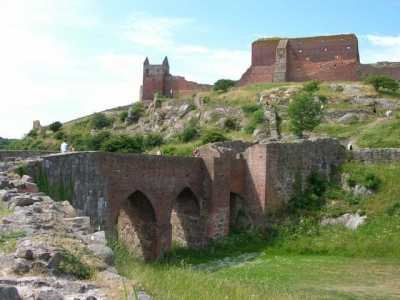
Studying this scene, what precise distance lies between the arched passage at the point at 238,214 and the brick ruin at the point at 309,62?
33750 mm

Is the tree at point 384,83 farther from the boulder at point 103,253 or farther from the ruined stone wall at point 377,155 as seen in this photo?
the boulder at point 103,253

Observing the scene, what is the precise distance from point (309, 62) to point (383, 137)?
25.5 metres

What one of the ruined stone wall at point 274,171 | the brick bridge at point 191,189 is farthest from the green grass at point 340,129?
the ruined stone wall at point 274,171

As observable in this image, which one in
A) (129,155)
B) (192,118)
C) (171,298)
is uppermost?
(192,118)

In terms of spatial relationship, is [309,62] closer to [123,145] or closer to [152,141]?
[152,141]

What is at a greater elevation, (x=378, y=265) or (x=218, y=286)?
(x=218, y=286)

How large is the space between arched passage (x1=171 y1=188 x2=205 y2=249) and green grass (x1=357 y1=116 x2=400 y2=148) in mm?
13227

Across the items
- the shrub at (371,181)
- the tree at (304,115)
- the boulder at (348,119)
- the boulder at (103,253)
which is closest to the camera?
the boulder at (103,253)

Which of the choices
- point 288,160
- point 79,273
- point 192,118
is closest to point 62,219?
point 79,273

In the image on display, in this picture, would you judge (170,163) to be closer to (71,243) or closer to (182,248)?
(182,248)

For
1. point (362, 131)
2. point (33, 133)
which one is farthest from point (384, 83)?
point (33, 133)

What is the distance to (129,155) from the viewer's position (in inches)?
668

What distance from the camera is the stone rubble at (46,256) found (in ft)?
14.6

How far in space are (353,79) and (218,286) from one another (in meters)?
46.7
